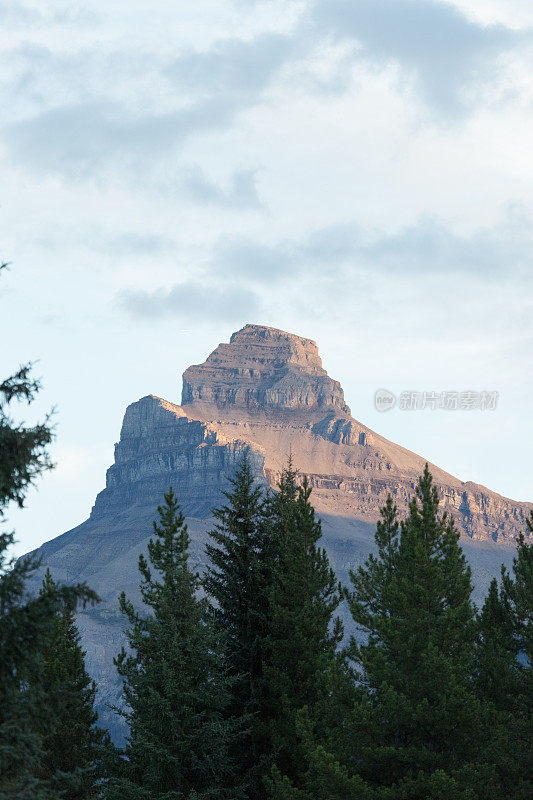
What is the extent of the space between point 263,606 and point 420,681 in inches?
407

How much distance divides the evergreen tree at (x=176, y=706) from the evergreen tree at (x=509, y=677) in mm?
9217

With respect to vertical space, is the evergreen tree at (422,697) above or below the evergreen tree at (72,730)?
above

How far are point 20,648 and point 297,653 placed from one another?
75.0 feet

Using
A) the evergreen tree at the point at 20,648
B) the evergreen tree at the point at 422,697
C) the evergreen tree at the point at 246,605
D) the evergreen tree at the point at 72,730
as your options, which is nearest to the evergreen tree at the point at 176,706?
the evergreen tree at the point at 246,605

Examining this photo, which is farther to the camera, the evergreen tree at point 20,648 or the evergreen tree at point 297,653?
the evergreen tree at point 297,653

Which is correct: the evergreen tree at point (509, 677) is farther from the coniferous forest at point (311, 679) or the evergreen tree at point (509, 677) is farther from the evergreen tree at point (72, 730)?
the evergreen tree at point (72, 730)

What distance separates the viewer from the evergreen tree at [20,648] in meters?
14.8

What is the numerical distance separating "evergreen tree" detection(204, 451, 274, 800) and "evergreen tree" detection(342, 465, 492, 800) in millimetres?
5757

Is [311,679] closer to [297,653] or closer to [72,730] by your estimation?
[297,653]

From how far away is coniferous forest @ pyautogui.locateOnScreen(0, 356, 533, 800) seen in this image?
30.0m

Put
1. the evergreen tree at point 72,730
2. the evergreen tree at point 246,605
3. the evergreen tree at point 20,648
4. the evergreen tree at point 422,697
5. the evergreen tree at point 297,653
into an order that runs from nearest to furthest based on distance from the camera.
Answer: the evergreen tree at point 20,648 → the evergreen tree at point 422,697 → the evergreen tree at point 297,653 → the evergreen tree at point 246,605 → the evergreen tree at point 72,730

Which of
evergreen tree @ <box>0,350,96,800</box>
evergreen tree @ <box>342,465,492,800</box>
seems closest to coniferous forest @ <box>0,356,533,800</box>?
evergreen tree @ <box>342,465,492,800</box>

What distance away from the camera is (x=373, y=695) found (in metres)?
32.3

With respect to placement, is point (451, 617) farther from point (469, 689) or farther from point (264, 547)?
point (264, 547)
